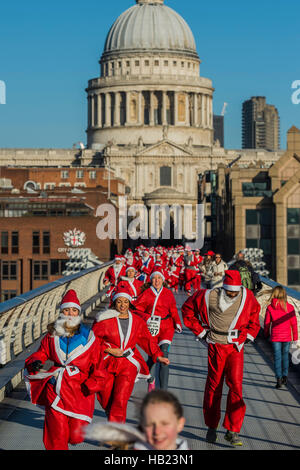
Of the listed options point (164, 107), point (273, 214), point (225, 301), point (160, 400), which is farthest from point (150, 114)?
point (160, 400)

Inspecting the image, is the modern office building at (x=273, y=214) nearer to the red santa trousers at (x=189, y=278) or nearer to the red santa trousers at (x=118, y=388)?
the red santa trousers at (x=189, y=278)

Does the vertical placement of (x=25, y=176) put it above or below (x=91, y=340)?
above

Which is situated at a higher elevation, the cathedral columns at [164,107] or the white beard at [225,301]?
the cathedral columns at [164,107]

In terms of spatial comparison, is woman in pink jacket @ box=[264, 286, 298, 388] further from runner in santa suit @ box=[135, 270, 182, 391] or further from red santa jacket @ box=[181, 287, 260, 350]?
red santa jacket @ box=[181, 287, 260, 350]

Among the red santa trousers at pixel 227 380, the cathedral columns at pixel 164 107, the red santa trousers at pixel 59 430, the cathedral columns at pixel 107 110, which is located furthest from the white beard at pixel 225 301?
the cathedral columns at pixel 107 110

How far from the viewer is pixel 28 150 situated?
6698 inches

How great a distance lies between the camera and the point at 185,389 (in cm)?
1442

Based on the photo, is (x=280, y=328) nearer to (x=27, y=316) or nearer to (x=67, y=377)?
(x=27, y=316)

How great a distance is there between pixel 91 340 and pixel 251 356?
9438 millimetres

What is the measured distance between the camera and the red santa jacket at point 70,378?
9000 mm

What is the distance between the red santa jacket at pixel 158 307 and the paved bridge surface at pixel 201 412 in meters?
1.10
